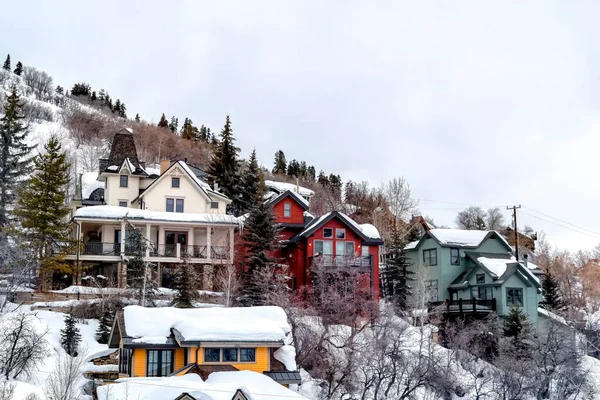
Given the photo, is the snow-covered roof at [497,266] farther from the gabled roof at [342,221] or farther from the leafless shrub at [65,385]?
the leafless shrub at [65,385]

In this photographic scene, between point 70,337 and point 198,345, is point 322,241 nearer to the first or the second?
point 70,337

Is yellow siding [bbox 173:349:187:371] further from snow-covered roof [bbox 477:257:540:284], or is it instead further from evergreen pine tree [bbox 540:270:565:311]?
evergreen pine tree [bbox 540:270:565:311]

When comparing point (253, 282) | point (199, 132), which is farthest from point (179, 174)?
point (199, 132)

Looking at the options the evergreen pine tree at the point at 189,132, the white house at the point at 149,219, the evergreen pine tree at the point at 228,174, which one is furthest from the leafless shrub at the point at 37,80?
the white house at the point at 149,219

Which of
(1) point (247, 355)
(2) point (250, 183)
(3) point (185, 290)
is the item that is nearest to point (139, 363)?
(1) point (247, 355)

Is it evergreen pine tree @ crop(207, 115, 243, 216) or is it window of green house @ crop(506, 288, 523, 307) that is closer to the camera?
window of green house @ crop(506, 288, 523, 307)

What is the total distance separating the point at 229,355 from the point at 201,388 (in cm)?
393

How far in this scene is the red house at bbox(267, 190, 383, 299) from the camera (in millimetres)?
49688

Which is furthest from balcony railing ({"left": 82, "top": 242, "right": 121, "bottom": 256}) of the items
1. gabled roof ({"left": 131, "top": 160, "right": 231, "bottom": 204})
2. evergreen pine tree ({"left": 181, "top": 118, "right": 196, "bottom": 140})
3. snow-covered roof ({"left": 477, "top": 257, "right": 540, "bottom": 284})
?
evergreen pine tree ({"left": 181, "top": 118, "right": 196, "bottom": 140})

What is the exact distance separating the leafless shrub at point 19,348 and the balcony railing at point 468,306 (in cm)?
2805

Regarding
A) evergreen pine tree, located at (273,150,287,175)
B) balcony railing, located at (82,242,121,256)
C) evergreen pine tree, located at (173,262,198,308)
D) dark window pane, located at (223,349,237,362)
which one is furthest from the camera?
evergreen pine tree, located at (273,150,287,175)

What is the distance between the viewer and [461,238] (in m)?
55.1

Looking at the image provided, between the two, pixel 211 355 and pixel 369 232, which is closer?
pixel 211 355

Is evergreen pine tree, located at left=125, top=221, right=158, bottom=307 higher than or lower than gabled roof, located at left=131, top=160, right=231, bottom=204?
lower
